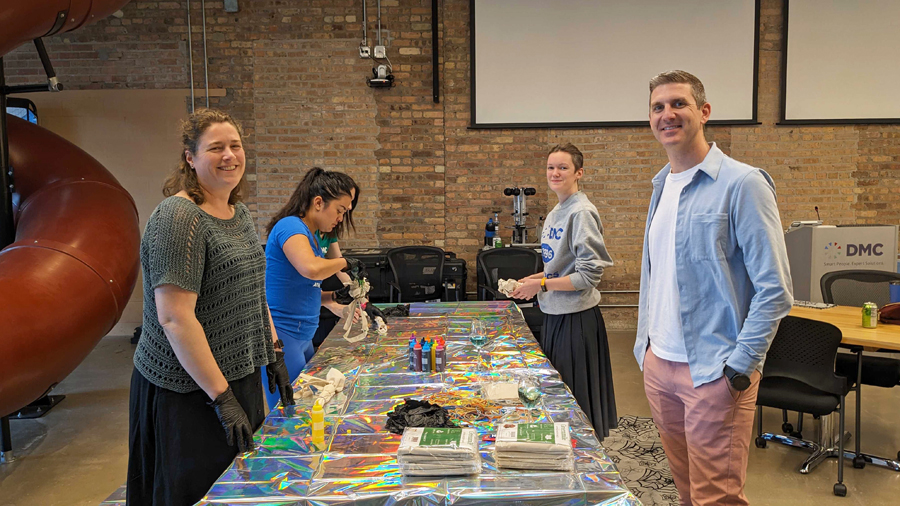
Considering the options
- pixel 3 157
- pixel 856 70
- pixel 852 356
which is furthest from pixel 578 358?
pixel 856 70

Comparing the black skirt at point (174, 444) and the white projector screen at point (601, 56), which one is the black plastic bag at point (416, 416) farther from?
the white projector screen at point (601, 56)

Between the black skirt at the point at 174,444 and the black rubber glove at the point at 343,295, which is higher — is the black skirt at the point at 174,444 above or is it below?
below

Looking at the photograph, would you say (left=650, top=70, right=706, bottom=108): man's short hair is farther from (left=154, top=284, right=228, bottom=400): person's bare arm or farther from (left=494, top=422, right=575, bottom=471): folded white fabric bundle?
(left=154, top=284, right=228, bottom=400): person's bare arm

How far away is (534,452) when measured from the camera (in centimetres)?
138

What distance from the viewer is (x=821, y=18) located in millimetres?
5754

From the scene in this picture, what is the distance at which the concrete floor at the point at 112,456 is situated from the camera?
2.80m

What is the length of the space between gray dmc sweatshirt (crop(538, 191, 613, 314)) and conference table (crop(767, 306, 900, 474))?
4.16 ft

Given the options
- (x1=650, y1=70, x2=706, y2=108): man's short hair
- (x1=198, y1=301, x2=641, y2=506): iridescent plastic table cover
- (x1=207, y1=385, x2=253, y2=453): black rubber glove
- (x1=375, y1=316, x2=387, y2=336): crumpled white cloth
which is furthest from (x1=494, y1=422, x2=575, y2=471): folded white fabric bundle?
(x1=375, y1=316, x2=387, y2=336): crumpled white cloth

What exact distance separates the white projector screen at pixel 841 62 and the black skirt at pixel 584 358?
14.4 feet

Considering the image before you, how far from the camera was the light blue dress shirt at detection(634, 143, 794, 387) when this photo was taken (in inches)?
61.1

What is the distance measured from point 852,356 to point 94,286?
13.3 ft

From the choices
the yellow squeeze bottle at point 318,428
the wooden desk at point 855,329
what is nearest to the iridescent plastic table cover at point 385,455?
the yellow squeeze bottle at point 318,428

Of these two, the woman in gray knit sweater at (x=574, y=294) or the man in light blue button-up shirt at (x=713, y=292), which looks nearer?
the man in light blue button-up shirt at (x=713, y=292)

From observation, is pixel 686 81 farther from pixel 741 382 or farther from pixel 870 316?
pixel 870 316
